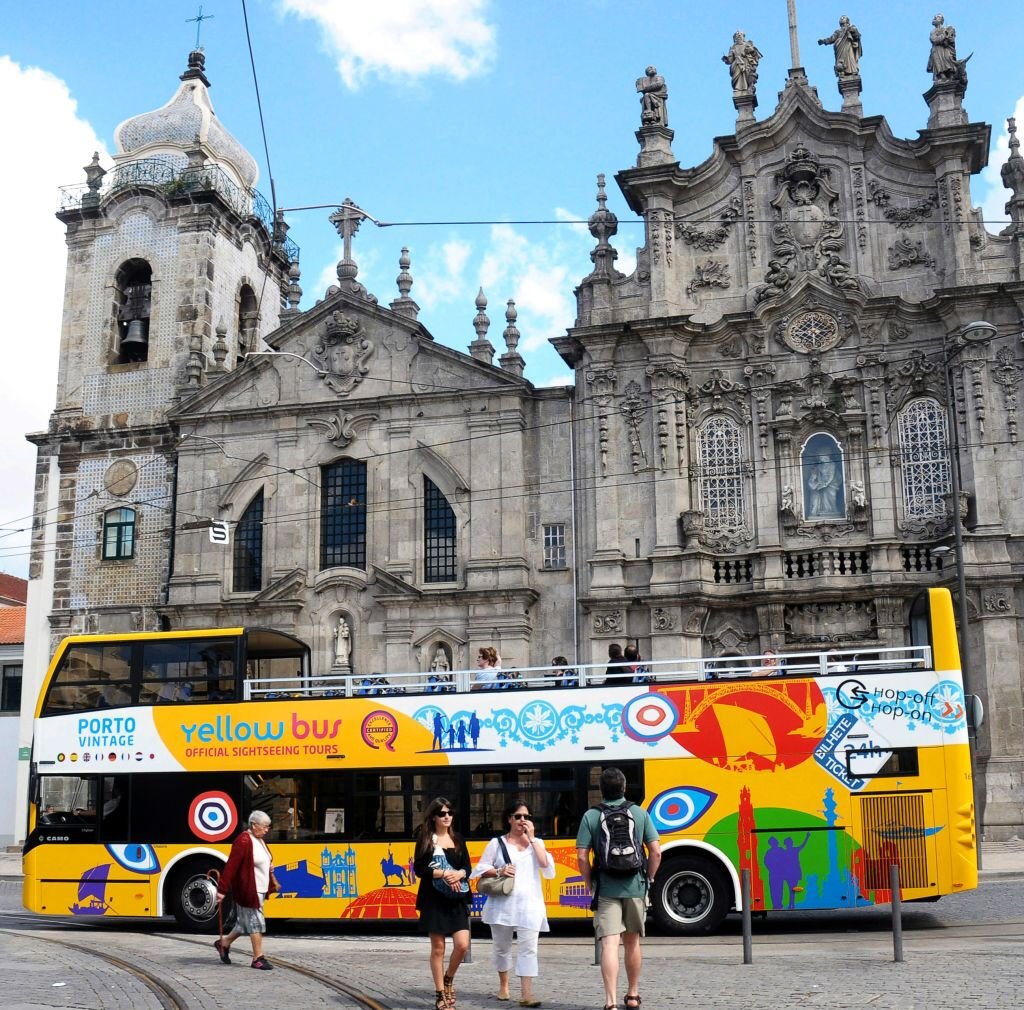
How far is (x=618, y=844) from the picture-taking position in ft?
35.5

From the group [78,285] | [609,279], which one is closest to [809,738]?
[609,279]

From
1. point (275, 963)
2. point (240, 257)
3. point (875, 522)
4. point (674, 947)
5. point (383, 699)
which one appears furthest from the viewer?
point (240, 257)

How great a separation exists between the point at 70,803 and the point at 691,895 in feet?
30.0

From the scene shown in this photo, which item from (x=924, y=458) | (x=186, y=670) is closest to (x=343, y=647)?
(x=186, y=670)

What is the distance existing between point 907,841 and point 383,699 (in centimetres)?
702

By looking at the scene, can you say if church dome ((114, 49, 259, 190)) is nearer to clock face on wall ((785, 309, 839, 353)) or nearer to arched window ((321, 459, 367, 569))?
arched window ((321, 459, 367, 569))

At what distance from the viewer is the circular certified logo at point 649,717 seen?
55.5 feet

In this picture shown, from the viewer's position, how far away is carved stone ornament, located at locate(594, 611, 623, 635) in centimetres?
3059

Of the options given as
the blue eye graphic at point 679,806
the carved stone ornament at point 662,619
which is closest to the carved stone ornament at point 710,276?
the carved stone ornament at point 662,619

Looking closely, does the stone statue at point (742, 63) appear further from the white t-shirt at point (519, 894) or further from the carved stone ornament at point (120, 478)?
the white t-shirt at point (519, 894)

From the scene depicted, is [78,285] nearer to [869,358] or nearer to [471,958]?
[869,358]

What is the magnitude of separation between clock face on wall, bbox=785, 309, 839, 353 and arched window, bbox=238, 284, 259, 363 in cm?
1736

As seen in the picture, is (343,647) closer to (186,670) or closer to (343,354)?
(343,354)

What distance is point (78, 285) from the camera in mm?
39000
